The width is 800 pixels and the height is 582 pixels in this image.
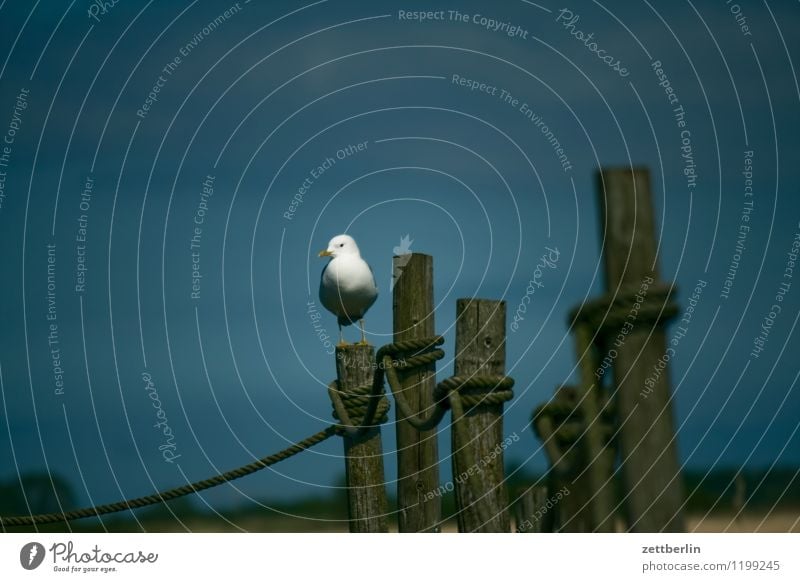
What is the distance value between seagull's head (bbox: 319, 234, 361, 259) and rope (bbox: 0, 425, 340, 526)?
8.19 feet

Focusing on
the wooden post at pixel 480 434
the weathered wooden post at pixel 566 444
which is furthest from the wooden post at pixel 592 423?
the wooden post at pixel 480 434

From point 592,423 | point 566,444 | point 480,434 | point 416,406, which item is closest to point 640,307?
point 592,423

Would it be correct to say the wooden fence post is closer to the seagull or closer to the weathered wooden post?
the weathered wooden post

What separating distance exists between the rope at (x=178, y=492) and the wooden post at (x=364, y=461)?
0.21m

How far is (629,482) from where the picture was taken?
4.77 metres

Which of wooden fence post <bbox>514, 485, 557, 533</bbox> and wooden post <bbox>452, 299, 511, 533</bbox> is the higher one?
wooden post <bbox>452, 299, 511, 533</bbox>

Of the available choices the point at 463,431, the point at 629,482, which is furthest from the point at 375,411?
the point at 629,482

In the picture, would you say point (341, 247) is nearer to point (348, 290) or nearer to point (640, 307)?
point (348, 290)

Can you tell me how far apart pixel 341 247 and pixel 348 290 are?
23.6 inches

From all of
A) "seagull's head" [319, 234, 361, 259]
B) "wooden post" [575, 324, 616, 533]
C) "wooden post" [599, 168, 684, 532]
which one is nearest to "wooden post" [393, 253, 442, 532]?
"wooden post" [575, 324, 616, 533]

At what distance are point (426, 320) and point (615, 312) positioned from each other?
2103mm

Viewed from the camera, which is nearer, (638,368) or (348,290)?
(638,368)

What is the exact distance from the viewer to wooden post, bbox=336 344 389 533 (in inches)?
270

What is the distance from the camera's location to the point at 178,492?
7.21 m
